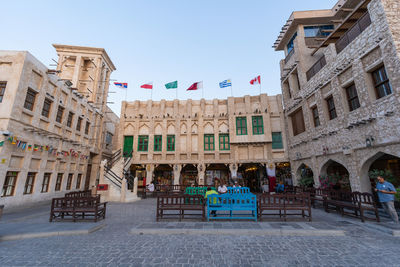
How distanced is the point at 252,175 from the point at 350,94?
14.1m

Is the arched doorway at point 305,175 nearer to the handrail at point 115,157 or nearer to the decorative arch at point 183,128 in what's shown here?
the decorative arch at point 183,128

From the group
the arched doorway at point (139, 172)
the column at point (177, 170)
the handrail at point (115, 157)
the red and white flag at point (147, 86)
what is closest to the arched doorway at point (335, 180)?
the column at point (177, 170)

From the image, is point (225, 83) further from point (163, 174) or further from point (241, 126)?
point (163, 174)

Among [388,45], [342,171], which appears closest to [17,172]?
[388,45]

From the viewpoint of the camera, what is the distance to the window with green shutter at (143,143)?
22.0m

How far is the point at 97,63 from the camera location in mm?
22250

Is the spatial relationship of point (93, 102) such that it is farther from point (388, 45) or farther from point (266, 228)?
point (388, 45)

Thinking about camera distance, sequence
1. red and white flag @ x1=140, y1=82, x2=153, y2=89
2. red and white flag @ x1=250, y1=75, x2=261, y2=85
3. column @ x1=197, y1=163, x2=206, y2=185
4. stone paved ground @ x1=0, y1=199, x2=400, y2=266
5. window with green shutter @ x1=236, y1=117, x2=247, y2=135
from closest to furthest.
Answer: stone paved ground @ x1=0, y1=199, x2=400, y2=266
column @ x1=197, y1=163, x2=206, y2=185
window with green shutter @ x1=236, y1=117, x2=247, y2=135
red and white flag @ x1=250, y1=75, x2=261, y2=85
red and white flag @ x1=140, y1=82, x2=153, y2=89

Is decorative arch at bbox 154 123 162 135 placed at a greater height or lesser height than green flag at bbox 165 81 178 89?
lesser

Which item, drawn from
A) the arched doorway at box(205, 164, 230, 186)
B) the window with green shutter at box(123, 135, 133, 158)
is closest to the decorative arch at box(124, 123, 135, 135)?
the window with green shutter at box(123, 135, 133, 158)

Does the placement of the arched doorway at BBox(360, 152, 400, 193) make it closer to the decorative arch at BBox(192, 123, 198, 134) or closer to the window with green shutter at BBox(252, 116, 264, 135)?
the window with green shutter at BBox(252, 116, 264, 135)

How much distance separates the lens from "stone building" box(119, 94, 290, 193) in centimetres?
2033

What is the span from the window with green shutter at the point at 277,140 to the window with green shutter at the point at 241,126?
3.34 metres

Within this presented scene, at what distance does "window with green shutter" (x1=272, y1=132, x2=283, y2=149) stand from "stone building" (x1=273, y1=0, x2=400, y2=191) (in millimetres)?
1445
